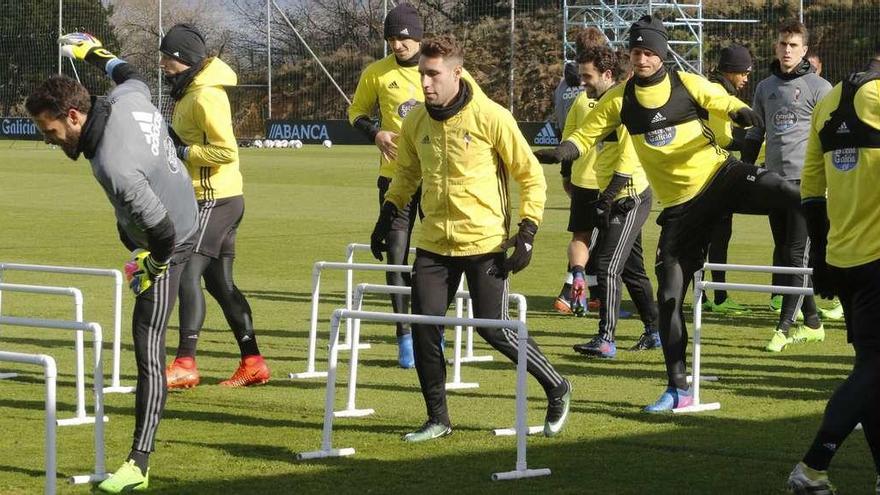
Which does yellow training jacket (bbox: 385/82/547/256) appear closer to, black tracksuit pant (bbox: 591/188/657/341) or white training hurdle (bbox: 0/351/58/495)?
white training hurdle (bbox: 0/351/58/495)

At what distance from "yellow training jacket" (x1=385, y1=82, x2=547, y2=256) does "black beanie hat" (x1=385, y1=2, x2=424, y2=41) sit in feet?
8.12

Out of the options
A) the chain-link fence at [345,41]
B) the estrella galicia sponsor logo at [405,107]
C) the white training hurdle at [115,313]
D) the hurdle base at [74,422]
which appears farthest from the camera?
the chain-link fence at [345,41]

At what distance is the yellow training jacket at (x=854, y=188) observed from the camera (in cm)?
586

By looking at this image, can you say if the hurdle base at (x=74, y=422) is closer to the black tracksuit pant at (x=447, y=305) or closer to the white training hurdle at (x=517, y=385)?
the white training hurdle at (x=517, y=385)

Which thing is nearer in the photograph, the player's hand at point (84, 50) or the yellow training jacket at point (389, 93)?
the player's hand at point (84, 50)

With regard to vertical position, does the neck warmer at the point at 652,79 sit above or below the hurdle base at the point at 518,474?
above

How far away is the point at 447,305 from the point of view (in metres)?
7.57

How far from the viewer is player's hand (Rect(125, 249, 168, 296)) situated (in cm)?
661

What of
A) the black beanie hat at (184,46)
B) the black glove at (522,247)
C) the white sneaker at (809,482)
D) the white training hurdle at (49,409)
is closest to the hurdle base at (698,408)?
the black glove at (522,247)

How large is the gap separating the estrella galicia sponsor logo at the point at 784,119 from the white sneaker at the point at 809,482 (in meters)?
6.21

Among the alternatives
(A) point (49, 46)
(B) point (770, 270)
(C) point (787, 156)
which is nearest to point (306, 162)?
(A) point (49, 46)

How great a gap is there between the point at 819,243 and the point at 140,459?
120 inches

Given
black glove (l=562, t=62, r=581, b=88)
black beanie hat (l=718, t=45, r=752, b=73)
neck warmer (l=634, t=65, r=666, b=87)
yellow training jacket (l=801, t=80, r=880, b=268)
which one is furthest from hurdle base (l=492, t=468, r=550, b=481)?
black glove (l=562, t=62, r=581, b=88)

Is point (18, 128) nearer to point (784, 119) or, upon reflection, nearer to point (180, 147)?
point (784, 119)
